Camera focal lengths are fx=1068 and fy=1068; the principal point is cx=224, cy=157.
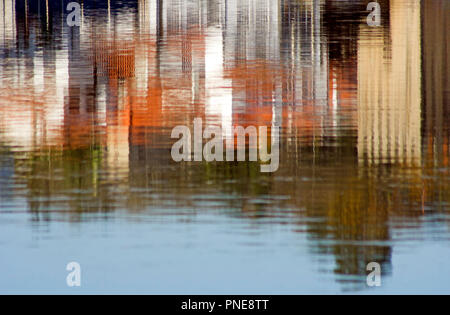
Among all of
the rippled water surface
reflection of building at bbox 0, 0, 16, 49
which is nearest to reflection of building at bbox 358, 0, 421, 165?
the rippled water surface

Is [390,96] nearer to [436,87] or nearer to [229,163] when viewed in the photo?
[436,87]

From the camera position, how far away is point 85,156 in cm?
1288

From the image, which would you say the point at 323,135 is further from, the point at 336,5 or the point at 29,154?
the point at 336,5

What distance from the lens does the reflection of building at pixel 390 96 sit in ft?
42.4

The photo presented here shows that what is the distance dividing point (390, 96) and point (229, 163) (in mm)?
4856

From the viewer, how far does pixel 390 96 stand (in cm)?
1631

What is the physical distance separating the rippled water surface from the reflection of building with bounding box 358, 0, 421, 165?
47 millimetres

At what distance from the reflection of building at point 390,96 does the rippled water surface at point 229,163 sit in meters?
0.05

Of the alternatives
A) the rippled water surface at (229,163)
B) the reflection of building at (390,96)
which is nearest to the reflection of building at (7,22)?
the rippled water surface at (229,163)

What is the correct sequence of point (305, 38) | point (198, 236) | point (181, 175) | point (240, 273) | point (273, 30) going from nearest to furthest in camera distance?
point (240, 273)
point (198, 236)
point (181, 175)
point (305, 38)
point (273, 30)

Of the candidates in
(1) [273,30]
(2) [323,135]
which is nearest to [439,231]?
(2) [323,135]

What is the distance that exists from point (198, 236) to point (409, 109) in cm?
675

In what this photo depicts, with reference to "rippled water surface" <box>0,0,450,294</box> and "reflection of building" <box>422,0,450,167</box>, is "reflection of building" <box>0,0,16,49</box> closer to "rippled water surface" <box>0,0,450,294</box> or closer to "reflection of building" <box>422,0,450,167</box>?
"rippled water surface" <box>0,0,450,294</box>

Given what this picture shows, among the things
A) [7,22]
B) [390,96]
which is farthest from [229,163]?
[7,22]
